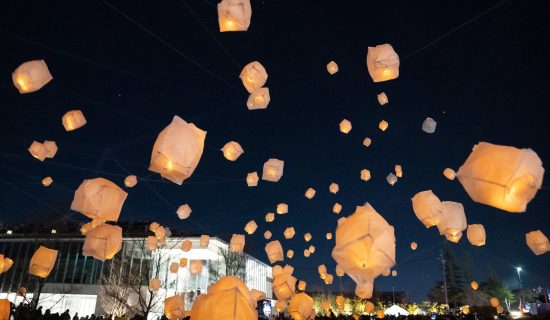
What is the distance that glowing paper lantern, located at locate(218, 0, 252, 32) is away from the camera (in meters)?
6.43

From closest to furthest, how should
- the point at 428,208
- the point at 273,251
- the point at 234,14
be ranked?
the point at 234,14, the point at 428,208, the point at 273,251

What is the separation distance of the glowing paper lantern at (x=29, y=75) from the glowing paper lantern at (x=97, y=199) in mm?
2390

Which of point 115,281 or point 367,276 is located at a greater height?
point 115,281

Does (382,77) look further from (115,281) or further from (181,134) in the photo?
(115,281)

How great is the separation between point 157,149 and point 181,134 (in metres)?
0.40

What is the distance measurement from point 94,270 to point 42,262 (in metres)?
31.8

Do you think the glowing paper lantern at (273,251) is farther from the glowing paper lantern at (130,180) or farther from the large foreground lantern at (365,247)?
the large foreground lantern at (365,247)

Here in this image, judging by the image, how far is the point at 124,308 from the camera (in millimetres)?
30984

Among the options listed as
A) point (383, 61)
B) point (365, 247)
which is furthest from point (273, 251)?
point (365, 247)

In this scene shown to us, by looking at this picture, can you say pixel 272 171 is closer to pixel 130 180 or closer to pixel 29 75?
pixel 29 75

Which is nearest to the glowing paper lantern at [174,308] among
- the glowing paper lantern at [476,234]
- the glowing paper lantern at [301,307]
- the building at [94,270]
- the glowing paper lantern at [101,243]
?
the glowing paper lantern at [301,307]

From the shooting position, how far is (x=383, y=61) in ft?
24.6

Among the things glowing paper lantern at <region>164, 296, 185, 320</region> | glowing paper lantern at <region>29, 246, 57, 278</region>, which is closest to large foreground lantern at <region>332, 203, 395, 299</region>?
glowing paper lantern at <region>164, 296, 185, 320</region>

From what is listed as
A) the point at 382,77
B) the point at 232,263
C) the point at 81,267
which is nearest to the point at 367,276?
the point at 382,77
